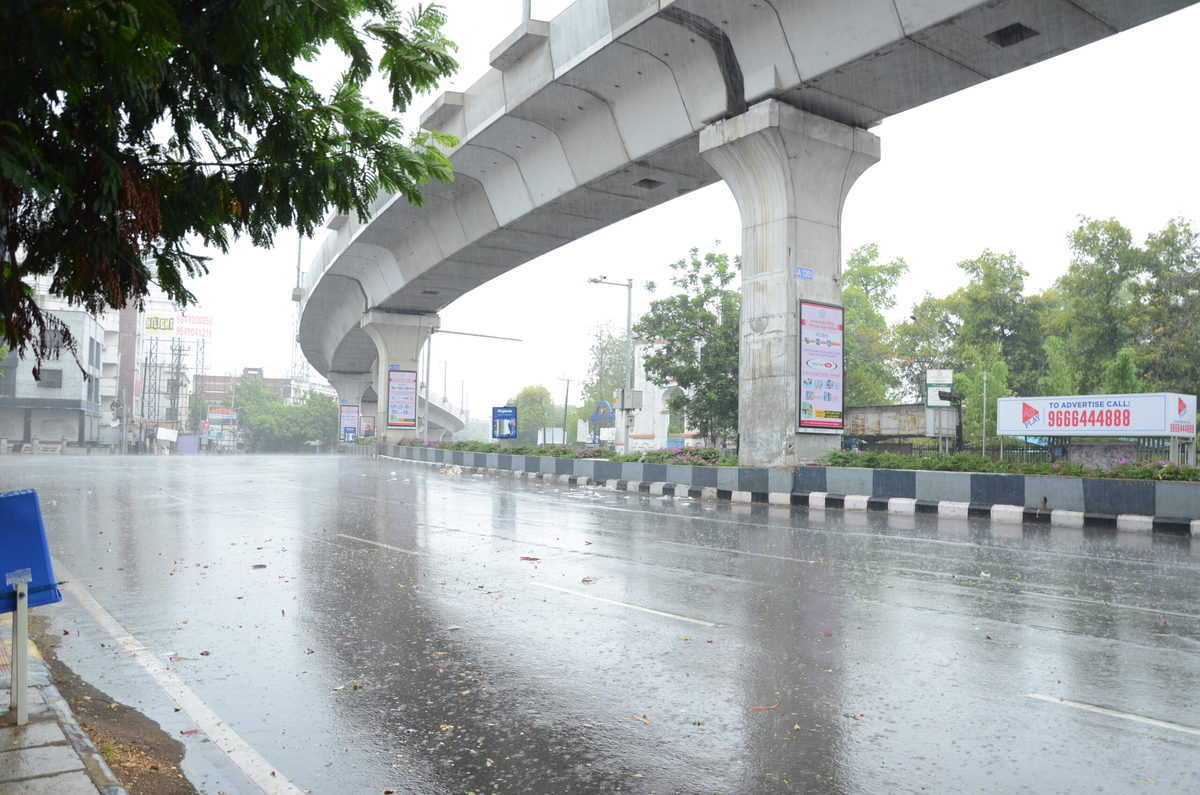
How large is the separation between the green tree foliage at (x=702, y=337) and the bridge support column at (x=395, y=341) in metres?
14.9

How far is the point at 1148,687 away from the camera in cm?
536

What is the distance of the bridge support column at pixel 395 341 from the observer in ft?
158

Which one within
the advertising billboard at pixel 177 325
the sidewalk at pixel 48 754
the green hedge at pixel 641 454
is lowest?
the sidewalk at pixel 48 754

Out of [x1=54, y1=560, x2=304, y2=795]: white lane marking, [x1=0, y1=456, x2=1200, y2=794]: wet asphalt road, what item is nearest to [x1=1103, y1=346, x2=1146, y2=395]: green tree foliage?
[x1=0, y1=456, x2=1200, y2=794]: wet asphalt road

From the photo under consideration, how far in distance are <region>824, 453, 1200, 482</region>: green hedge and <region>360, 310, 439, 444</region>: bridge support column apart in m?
33.2

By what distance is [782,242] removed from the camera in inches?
787

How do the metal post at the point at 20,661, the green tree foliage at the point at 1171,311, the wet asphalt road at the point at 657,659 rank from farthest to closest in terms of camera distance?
the green tree foliage at the point at 1171,311 < the metal post at the point at 20,661 < the wet asphalt road at the point at 657,659

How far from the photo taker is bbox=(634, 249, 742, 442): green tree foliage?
3906 cm

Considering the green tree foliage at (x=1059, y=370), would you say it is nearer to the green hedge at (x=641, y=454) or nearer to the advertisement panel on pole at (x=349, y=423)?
the green hedge at (x=641, y=454)

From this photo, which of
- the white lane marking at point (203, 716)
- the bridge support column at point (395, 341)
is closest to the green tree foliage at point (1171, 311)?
the bridge support column at point (395, 341)

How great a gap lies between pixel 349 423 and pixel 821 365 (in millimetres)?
60386

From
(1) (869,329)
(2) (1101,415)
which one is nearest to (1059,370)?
(1) (869,329)

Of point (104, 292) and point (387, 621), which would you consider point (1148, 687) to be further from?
point (104, 292)

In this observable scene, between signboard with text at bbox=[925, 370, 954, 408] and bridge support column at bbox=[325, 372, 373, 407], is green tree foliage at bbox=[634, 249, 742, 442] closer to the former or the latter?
signboard with text at bbox=[925, 370, 954, 408]
